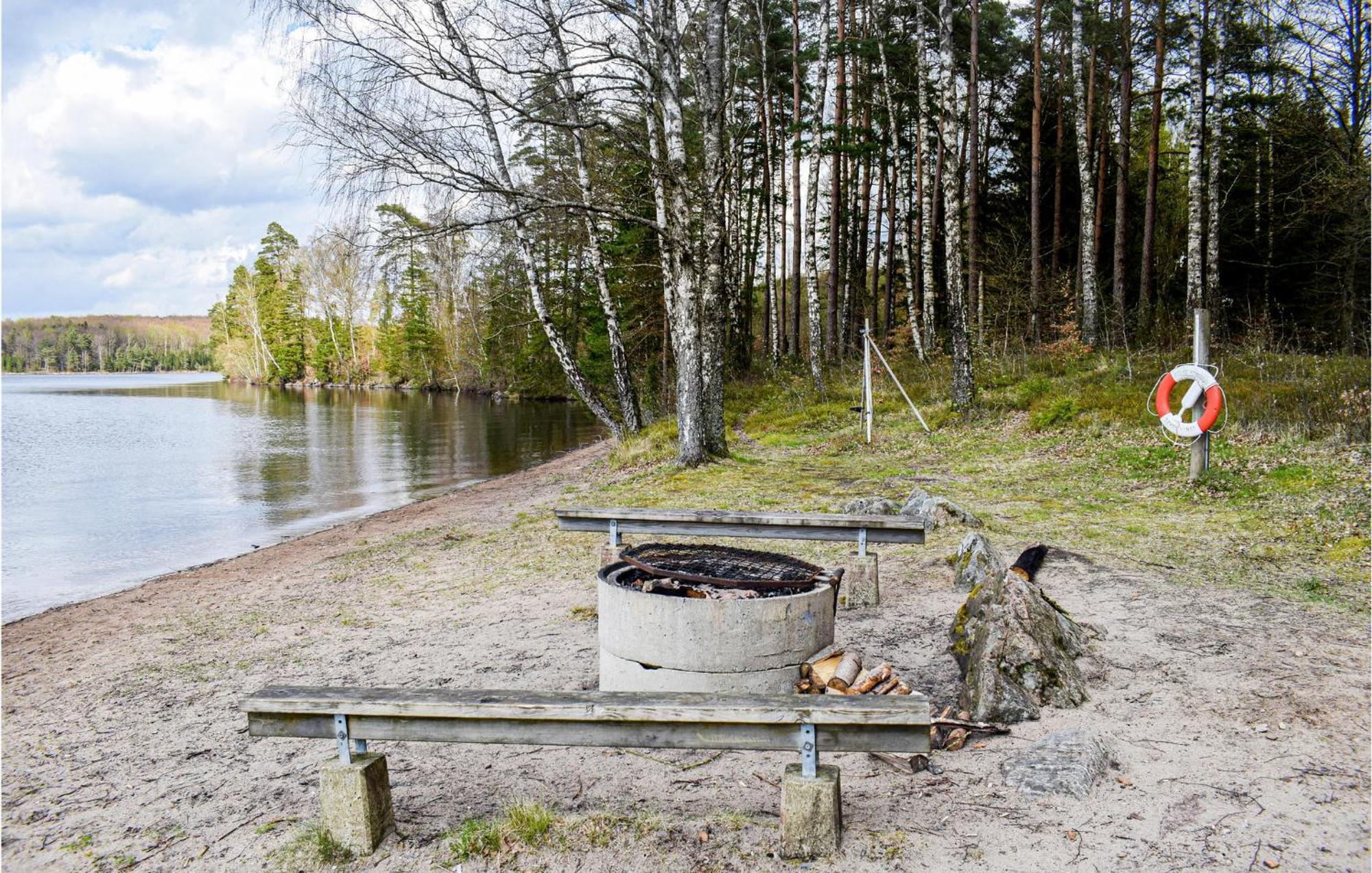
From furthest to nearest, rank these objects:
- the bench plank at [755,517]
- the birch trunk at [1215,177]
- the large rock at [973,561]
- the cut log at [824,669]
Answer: the birch trunk at [1215,177] → the large rock at [973,561] → the bench plank at [755,517] → the cut log at [824,669]

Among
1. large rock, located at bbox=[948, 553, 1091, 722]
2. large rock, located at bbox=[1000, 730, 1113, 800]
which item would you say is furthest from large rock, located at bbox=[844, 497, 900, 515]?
large rock, located at bbox=[1000, 730, 1113, 800]

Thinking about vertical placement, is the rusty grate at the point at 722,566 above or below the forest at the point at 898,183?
below

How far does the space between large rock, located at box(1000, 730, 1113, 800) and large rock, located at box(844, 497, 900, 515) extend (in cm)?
435

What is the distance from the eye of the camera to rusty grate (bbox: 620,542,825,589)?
13.5 ft

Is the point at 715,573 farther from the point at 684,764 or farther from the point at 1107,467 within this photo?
the point at 1107,467

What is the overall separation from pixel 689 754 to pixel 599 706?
43.3 inches

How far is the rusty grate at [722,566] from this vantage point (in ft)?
13.5

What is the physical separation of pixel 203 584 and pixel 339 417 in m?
30.3

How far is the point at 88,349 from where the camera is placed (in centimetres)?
Result: 13662

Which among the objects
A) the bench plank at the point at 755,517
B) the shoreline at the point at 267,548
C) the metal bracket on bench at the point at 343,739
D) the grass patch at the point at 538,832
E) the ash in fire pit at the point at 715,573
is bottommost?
the shoreline at the point at 267,548

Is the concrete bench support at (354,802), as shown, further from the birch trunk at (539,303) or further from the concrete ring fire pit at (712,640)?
the birch trunk at (539,303)

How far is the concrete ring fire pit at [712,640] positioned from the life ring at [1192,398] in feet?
20.3

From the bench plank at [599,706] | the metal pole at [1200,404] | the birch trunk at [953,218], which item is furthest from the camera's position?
the birch trunk at [953,218]

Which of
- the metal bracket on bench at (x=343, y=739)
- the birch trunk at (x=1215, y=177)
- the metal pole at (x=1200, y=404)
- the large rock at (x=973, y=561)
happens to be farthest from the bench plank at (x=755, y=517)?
the birch trunk at (x=1215, y=177)
